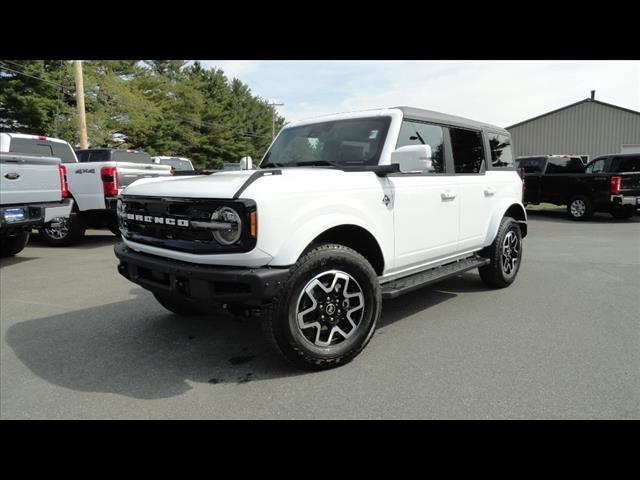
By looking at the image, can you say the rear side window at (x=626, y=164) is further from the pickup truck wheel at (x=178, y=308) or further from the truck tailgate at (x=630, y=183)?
the pickup truck wheel at (x=178, y=308)

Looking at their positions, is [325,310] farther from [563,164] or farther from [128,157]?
[563,164]

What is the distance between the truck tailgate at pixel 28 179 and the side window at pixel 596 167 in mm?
14492

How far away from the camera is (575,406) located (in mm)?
2590

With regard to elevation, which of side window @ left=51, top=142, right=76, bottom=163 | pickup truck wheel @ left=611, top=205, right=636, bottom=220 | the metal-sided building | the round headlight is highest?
the metal-sided building

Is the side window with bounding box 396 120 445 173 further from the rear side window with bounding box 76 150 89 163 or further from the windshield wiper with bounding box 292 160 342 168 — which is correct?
the rear side window with bounding box 76 150 89 163

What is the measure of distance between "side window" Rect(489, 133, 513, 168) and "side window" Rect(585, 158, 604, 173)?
9759 millimetres

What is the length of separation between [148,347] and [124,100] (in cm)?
2953

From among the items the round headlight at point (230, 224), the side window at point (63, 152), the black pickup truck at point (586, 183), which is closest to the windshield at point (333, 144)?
the round headlight at point (230, 224)

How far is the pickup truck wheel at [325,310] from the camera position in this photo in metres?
2.89

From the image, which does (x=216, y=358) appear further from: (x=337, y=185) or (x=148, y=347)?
(x=337, y=185)

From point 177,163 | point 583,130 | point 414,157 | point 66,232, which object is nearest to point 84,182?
point 66,232

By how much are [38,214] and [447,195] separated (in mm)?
6375

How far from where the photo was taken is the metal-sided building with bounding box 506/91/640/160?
28.8 meters

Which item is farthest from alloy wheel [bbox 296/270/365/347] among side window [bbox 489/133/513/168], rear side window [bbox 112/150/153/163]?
rear side window [bbox 112/150/153/163]
